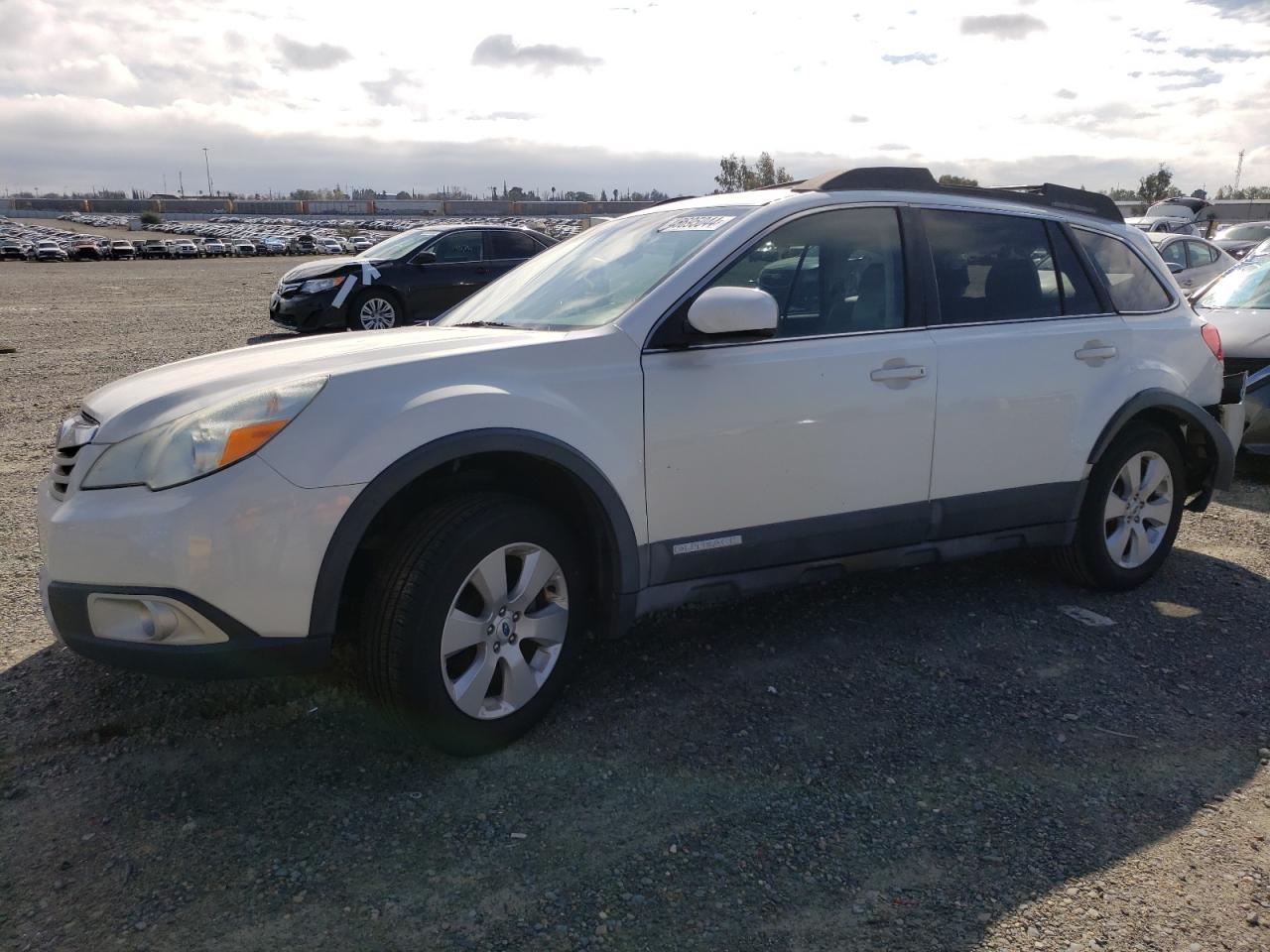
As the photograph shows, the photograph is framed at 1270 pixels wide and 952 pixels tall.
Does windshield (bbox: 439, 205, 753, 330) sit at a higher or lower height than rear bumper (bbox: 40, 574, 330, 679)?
higher

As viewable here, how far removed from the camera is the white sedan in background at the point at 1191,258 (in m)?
14.3

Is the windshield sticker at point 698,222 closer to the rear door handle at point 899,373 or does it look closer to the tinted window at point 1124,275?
the rear door handle at point 899,373

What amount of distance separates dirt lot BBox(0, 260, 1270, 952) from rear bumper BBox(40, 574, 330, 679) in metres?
0.42

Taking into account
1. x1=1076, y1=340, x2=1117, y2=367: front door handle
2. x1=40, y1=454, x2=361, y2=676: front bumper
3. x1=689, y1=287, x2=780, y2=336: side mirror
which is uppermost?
x1=689, y1=287, x2=780, y2=336: side mirror

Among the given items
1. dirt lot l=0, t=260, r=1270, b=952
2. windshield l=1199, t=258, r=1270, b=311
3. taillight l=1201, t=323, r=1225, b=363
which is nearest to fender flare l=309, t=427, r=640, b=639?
dirt lot l=0, t=260, r=1270, b=952

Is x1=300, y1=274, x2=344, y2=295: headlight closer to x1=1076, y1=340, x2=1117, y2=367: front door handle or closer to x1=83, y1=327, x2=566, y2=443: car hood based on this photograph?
x1=83, y1=327, x2=566, y2=443: car hood

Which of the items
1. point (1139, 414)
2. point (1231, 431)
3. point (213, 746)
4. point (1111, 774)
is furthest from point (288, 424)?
point (1231, 431)

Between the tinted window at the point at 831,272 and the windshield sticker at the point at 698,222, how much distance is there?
0.64 feet

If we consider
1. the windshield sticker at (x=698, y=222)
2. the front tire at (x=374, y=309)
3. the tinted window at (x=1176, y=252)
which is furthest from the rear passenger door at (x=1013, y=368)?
the tinted window at (x=1176, y=252)

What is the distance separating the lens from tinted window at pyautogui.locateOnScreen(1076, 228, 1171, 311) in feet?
15.1

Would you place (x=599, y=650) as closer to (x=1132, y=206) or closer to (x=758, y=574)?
(x=758, y=574)

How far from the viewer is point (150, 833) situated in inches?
110

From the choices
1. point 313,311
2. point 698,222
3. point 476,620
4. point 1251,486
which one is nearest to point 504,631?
point 476,620

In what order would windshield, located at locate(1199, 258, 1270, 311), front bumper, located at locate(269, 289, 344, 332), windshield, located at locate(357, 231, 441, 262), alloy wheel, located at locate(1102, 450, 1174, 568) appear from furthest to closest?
windshield, located at locate(357, 231, 441, 262), front bumper, located at locate(269, 289, 344, 332), windshield, located at locate(1199, 258, 1270, 311), alloy wheel, located at locate(1102, 450, 1174, 568)
